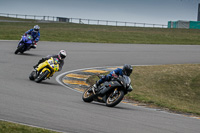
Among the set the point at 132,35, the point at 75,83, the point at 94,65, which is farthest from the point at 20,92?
the point at 132,35

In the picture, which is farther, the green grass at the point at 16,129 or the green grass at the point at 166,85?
the green grass at the point at 166,85

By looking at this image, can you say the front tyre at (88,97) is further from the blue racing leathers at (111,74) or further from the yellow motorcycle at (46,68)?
the yellow motorcycle at (46,68)

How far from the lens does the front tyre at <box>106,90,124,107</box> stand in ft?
37.3

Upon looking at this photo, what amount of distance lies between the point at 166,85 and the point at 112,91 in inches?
306

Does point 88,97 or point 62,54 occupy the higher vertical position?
point 62,54

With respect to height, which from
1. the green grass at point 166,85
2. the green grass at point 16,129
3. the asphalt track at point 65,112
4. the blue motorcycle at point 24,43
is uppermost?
the blue motorcycle at point 24,43

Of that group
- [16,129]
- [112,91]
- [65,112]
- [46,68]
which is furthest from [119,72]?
[16,129]

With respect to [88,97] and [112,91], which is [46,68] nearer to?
[88,97]

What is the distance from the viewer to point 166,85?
1898 cm

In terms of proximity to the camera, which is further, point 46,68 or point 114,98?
point 46,68

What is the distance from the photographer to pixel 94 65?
22.7 meters

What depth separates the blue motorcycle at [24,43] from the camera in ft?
79.1

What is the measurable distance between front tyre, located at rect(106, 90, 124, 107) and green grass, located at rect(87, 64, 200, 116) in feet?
8.86

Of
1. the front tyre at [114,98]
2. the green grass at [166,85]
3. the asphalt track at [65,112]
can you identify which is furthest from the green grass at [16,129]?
the green grass at [166,85]
